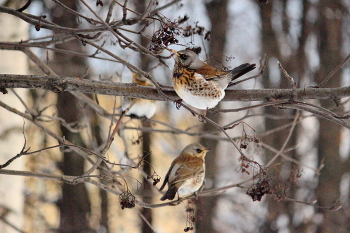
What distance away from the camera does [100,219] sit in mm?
7586

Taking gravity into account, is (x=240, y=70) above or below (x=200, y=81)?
above

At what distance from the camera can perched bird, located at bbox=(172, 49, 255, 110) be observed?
2639 mm

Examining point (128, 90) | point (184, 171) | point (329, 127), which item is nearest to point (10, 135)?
point (184, 171)

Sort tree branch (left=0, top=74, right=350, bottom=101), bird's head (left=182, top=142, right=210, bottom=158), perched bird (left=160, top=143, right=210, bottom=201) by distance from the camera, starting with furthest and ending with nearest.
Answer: bird's head (left=182, top=142, right=210, bottom=158)
perched bird (left=160, top=143, right=210, bottom=201)
tree branch (left=0, top=74, right=350, bottom=101)

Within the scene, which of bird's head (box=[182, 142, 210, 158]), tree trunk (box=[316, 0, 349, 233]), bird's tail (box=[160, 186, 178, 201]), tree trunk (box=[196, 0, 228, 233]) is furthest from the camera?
tree trunk (box=[196, 0, 228, 233])

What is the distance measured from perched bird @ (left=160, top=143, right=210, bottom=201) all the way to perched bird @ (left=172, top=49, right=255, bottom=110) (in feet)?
3.03

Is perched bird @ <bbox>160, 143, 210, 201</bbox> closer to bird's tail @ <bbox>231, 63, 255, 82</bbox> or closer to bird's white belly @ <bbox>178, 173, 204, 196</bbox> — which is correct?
bird's white belly @ <bbox>178, 173, 204, 196</bbox>

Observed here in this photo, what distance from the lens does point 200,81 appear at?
2697 millimetres

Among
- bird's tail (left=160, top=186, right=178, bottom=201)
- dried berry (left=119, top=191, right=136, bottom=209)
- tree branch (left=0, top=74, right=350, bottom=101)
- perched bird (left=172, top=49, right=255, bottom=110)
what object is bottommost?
dried berry (left=119, top=191, right=136, bottom=209)

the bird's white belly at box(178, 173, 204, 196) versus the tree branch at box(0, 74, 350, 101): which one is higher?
the tree branch at box(0, 74, 350, 101)

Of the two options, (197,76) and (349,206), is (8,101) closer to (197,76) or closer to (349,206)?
(197,76)

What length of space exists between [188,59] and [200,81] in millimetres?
219

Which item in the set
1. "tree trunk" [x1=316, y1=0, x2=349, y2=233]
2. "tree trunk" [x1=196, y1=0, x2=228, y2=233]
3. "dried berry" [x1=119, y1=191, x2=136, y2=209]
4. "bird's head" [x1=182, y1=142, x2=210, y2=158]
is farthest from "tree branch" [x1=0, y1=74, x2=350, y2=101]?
"tree trunk" [x1=316, y1=0, x2=349, y2=233]

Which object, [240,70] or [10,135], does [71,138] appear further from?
[240,70]
